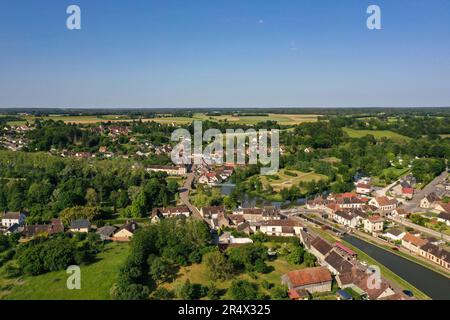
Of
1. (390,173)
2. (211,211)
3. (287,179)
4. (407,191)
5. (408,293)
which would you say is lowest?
(408,293)

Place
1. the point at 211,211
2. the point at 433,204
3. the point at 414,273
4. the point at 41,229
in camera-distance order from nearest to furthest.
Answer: the point at 414,273, the point at 41,229, the point at 211,211, the point at 433,204

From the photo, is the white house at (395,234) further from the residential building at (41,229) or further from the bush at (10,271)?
the bush at (10,271)

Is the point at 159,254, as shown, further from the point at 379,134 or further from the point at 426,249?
the point at 379,134

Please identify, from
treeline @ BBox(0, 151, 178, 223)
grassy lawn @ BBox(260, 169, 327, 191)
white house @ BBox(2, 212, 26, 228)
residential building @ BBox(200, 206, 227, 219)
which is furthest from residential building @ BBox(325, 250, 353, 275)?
white house @ BBox(2, 212, 26, 228)

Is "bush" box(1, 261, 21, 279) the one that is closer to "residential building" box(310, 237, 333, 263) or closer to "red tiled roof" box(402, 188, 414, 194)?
"residential building" box(310, 237, 333, 263)

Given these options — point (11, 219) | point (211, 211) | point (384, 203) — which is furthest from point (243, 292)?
point (11, 219)

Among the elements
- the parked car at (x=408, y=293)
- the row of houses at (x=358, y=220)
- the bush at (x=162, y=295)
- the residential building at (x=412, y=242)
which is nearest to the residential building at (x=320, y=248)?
the parked car at (x=408, y=293)
